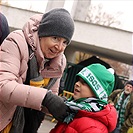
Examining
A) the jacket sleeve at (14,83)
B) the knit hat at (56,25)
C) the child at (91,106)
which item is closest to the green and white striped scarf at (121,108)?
the child at (91,106)

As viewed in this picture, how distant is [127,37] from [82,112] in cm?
755

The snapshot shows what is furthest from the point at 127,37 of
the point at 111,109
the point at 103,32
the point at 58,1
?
the point at 111,109

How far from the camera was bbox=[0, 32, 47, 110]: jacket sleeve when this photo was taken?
1497 millimetres

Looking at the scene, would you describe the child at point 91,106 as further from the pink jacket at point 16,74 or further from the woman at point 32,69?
the pink jacket at point 16,74

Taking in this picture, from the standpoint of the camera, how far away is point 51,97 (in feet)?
5.07

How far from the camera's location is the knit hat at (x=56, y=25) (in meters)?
1.69

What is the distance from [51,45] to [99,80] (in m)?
0.39

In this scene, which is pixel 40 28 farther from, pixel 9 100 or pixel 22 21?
pixel 22 21

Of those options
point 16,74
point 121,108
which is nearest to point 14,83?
point 16,74

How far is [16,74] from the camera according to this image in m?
1.56

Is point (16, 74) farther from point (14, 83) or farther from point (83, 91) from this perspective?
point (83, 91)

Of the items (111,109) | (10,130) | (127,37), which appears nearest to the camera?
(10,130)

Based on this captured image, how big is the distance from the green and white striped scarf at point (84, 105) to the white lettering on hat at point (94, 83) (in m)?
0.05

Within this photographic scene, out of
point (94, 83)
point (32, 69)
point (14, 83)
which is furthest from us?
point (94, 83)
